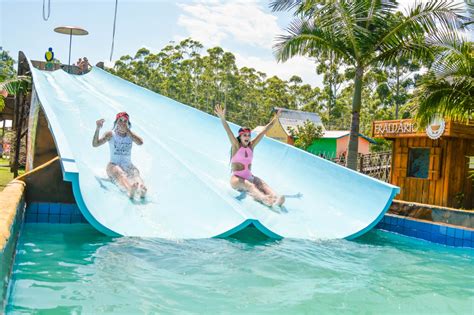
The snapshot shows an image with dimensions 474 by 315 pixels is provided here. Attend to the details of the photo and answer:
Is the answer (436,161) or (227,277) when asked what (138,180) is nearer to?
(227,277)

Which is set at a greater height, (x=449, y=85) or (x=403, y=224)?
(x=449, y=85)

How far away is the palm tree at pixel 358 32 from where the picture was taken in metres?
8.36

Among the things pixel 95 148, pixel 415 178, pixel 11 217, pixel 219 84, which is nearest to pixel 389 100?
pixel 219 84

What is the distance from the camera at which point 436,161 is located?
411 inches

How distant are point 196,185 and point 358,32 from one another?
15.5 feet

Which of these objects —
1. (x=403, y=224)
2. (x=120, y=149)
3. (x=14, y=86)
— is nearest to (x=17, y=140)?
(x=14, y=86)

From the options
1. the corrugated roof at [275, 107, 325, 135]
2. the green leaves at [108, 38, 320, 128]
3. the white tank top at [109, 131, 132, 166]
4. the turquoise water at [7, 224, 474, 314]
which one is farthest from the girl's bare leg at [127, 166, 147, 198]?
the green leaves at [108, 38, 320, 128]

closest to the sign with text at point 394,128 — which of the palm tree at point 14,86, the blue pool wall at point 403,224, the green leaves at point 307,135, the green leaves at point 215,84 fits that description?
the blue pool wall at point 403,224

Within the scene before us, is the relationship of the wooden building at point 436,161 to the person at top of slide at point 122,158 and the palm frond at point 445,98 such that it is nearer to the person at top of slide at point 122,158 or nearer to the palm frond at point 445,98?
the palm frond at point 445,98

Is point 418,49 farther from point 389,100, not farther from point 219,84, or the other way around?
point 219,84

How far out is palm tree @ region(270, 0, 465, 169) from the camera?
8359mm

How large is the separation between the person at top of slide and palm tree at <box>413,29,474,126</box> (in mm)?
4370

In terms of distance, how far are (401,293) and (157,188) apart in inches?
119

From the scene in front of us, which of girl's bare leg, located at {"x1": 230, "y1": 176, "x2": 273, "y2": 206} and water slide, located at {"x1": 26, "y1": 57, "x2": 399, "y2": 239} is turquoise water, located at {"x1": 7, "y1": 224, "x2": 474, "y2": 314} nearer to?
water slide, located at {"x1": 26, "y1": 57, "x2": 399, "y2": 239}
